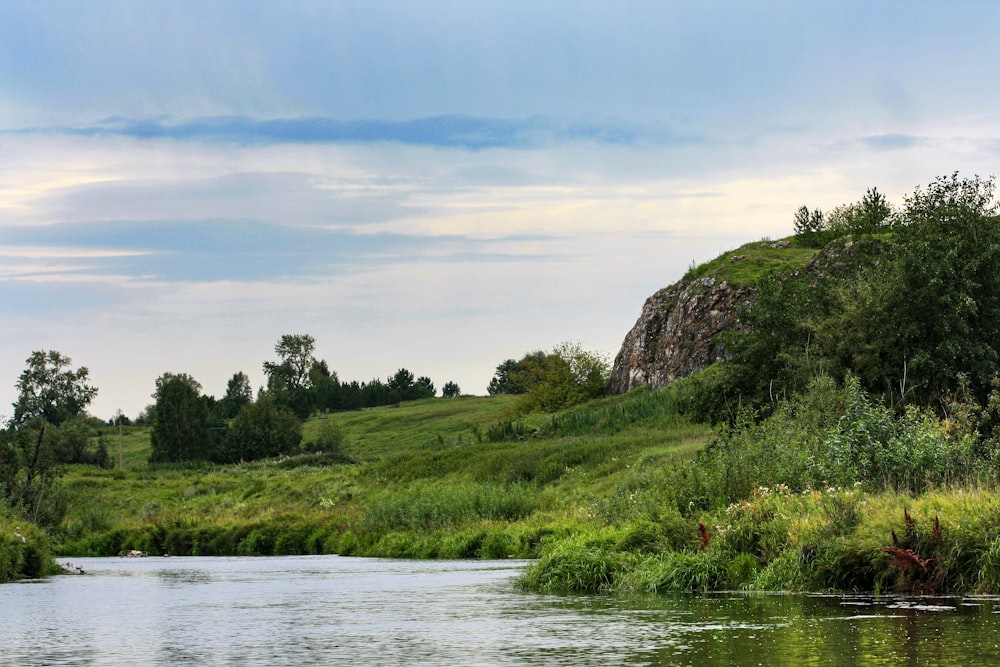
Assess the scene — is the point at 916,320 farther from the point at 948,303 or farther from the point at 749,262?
the point at 749,262

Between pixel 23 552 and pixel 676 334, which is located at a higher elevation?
pixel 676 334

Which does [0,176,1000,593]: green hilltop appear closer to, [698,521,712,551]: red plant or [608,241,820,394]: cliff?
[698,521,712,551]: red plant

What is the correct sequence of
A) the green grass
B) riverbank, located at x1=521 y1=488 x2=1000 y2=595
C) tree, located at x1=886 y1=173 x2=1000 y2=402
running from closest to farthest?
riverbank, located at x1=521 y1=488 x2=1000 y2=595 < tree, located at x1=886 y1=173 x2=1000 y2=402 < the green grass

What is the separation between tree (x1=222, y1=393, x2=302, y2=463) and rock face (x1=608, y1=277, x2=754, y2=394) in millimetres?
41103

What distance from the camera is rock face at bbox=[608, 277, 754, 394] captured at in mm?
110750

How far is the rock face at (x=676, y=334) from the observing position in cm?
11075

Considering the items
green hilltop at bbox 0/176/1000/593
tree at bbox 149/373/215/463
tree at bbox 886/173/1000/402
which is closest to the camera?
green hilltop at bbox 0/176/1000/593

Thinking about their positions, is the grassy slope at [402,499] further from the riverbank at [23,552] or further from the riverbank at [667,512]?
the riverbank at [23,552]

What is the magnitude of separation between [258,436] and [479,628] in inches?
5120

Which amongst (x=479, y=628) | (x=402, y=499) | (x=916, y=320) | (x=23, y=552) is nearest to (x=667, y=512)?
(x=479, y=628)

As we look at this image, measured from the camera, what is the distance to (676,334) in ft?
390

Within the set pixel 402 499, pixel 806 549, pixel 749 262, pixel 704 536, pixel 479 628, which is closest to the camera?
pixel 479 628

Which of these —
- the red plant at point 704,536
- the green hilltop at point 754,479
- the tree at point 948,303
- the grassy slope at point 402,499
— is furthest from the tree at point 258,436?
the red plant at point 704,536

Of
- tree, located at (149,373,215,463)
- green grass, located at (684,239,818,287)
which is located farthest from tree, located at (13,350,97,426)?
green grass, located at (684,239,818,287)
